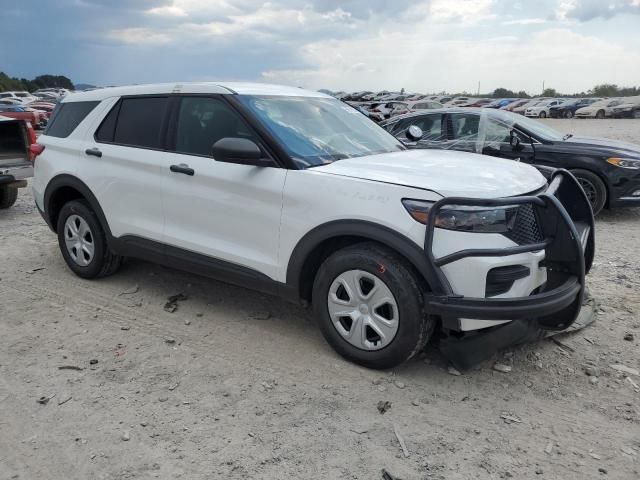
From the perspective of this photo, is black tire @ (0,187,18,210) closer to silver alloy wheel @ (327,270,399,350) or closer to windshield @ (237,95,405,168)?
windshield @ (237,95,405,168)

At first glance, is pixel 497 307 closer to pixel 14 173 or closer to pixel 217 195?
pixel 217 195

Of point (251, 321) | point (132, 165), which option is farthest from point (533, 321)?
point (132, 165)

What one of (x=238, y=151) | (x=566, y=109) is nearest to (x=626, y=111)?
(x=566, y=109)

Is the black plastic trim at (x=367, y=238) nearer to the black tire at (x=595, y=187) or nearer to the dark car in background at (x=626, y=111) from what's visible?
the black tire at (x=595, y=187)

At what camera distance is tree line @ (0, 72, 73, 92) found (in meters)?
65.6

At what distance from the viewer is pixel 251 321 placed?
4340mm

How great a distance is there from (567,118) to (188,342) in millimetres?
42624

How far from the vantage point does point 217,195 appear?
13.0 feet

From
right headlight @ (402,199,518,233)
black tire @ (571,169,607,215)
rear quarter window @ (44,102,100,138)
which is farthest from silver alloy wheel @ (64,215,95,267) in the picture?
black tire @ (571,169,607,215)

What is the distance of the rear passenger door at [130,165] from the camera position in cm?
441

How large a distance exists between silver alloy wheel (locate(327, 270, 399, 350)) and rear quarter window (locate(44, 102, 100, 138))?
9.93 feet

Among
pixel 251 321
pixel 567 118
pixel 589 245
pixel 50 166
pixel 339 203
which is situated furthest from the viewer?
pixel 567 118

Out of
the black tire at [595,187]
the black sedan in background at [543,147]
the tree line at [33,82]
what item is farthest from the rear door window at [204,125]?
the tree line at [33,82]

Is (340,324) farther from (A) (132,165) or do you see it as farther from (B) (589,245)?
(A) (132,165)
